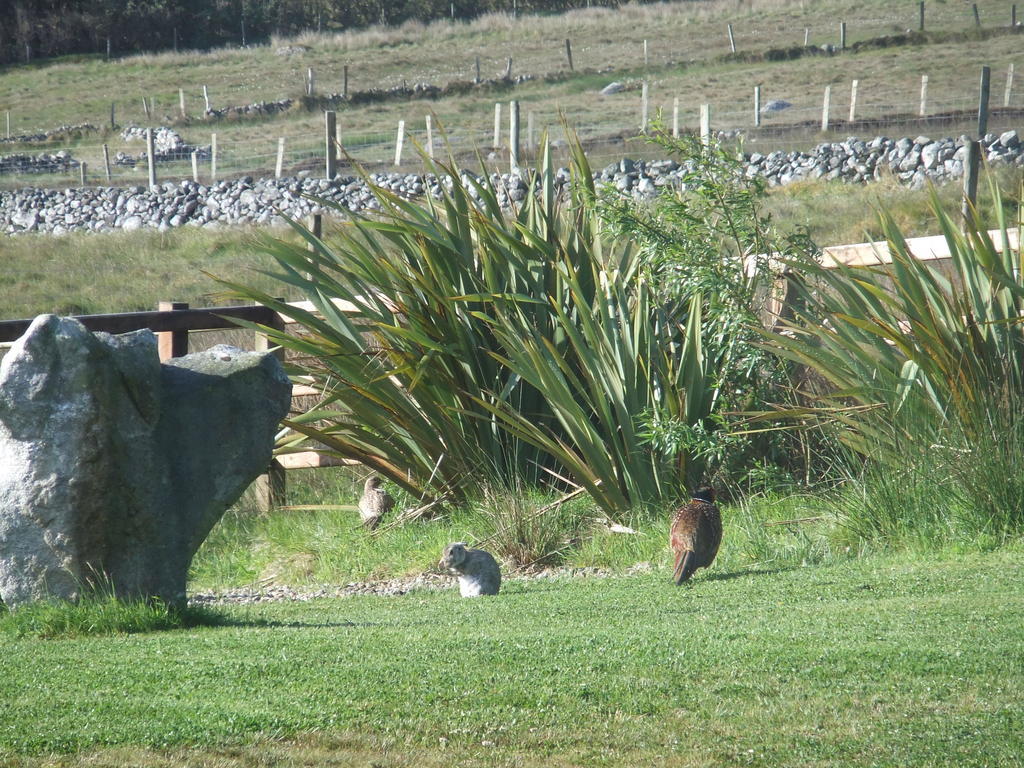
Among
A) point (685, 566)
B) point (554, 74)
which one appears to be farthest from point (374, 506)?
point (554, 74)

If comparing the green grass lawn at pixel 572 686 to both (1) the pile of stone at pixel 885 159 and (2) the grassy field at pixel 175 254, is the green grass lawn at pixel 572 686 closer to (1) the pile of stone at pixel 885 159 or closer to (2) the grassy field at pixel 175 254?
(2) the grassy field at pixel 175 254

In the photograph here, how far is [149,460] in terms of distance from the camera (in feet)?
17.6

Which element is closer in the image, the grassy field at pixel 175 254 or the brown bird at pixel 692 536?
the brown bird at pixel 692 536

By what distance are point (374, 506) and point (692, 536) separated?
3.12 metres

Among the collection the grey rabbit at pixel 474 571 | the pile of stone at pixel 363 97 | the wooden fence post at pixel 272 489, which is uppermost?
the pile of stone at pixel 363 97

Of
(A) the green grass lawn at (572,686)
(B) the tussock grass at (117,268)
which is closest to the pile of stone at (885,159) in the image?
(B) the tussock grass at (117,268)

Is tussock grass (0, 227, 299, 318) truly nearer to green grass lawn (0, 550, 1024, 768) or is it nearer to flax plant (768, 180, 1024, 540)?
flax plant (768, 180, 1024, 540)

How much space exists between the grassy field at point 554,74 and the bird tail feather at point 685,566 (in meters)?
22.4

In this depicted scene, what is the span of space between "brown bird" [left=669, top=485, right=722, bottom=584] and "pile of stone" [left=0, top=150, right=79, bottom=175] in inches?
1526

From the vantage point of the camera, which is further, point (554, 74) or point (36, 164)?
point (554, 74)

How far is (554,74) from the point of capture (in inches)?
2045

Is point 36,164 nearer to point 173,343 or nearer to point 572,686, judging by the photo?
point 173,343

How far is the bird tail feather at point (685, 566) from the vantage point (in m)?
5.80

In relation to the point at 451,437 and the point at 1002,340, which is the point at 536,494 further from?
the point at 1002,340
